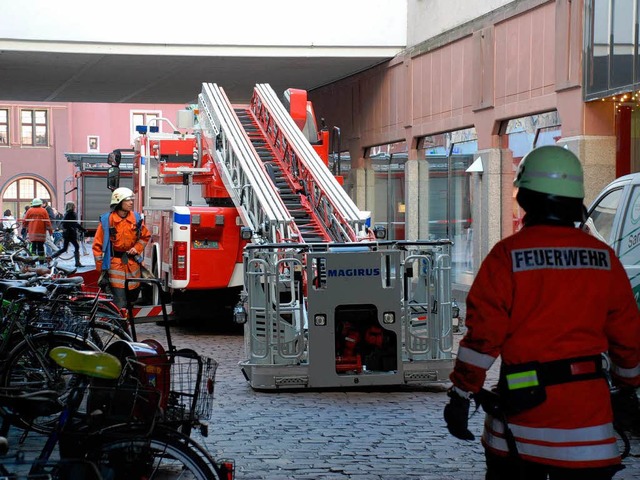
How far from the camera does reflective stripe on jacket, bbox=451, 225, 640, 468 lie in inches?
156

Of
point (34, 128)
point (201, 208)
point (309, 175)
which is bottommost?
point (201, 208)

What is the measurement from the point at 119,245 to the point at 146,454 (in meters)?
9.14

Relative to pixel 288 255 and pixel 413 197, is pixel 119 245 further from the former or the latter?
pixel 413 197

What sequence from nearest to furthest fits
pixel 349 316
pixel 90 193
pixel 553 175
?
1. pixel 553 175
2. pixel 349 316
3. pixel 90 193

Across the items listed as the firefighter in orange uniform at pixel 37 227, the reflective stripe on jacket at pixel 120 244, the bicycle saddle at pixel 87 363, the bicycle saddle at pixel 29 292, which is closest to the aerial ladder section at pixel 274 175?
the reflective stripe on jacket at pixel 120 244

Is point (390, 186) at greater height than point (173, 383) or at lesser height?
greater

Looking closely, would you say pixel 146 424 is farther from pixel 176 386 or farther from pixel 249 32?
pixel 249 32

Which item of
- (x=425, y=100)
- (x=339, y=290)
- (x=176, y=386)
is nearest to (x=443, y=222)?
(x=425, y=100)

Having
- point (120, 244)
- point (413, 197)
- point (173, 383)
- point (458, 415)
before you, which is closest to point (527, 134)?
point (413, 197)

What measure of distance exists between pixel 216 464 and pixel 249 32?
18.6 metres

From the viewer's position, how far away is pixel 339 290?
1009cm

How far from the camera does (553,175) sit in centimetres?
417

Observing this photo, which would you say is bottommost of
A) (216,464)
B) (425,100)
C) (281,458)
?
(281,458)

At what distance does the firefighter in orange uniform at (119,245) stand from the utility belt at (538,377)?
1005 cm
